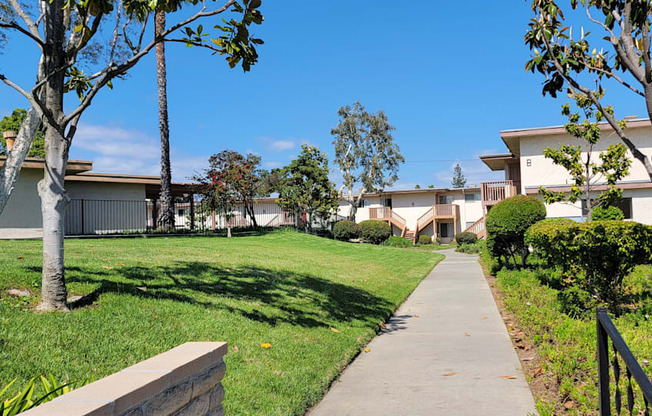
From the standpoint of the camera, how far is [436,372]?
589 cm

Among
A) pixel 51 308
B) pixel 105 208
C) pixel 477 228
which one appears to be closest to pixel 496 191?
pixel 477 228

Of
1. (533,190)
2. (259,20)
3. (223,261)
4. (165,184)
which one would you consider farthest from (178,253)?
(533,190)

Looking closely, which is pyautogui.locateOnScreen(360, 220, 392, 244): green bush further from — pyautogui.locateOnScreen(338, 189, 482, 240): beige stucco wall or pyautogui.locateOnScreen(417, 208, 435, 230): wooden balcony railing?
pyautogui.locateOnScreen(417, 208, 435, 230): wooden balcony railing

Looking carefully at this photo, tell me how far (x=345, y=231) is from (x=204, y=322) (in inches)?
1168

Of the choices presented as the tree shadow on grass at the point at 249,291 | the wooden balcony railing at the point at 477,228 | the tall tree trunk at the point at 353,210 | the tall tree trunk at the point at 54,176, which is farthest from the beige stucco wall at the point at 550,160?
the tall tree trunk at the point at 353,210

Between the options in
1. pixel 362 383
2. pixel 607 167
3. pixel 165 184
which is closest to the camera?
pixel 362 383

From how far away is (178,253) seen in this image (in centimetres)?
1234

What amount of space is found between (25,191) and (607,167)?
20091 mm

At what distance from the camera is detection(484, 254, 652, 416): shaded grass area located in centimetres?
483

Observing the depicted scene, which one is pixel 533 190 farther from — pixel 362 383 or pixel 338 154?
pixel 338 154

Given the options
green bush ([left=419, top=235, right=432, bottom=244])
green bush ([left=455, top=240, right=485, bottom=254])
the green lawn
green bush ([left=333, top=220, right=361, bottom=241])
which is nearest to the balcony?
green bush ([left=455, top=240, right=485, bottom=254])

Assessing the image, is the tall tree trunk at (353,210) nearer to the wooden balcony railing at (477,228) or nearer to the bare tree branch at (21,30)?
the wooden balcony railing at (477,228)

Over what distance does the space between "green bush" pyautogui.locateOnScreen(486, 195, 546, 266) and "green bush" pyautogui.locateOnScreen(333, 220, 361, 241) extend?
801 inches

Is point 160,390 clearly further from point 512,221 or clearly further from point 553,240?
point 512,221
